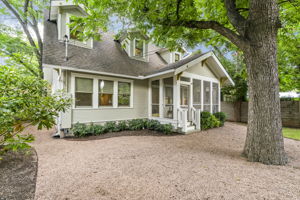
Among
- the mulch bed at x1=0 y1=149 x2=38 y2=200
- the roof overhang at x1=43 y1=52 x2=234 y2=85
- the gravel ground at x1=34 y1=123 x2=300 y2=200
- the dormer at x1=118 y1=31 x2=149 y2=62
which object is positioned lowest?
the mulch bed at x1=0 y1=149 x2=38 y2=200

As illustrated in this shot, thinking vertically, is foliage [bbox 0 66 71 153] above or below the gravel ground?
above

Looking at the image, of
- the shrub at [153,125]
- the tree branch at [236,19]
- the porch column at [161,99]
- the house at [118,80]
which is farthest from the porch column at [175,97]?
the tree branch at [236,19]

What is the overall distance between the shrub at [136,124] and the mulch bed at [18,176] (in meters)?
4.36

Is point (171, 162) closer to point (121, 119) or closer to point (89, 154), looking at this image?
point (89, 154)

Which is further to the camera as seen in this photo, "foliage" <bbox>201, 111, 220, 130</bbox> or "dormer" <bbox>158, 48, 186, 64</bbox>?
"dormer" <bbox>158, 48, 186, 64</bbox>

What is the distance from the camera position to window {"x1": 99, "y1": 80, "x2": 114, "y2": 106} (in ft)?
24.4

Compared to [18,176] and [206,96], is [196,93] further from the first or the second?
[18,176]

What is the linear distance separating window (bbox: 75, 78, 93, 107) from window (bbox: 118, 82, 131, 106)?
1609 mm

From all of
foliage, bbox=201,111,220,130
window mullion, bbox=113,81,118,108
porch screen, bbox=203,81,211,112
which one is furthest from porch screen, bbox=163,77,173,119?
window mullion, bbox=113,81,118,108

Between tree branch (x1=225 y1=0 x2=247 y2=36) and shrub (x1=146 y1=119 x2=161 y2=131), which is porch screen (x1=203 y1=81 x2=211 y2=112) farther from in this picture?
tree branch (x1=225 y1=0 x2=247 y2=36)

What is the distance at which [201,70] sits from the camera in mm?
9188

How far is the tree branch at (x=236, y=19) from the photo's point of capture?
3791mm

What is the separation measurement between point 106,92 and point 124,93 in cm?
108

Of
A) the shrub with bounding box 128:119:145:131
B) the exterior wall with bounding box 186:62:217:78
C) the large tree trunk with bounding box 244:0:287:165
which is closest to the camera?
the large tree trunk with bounding box 244:0:287:165
